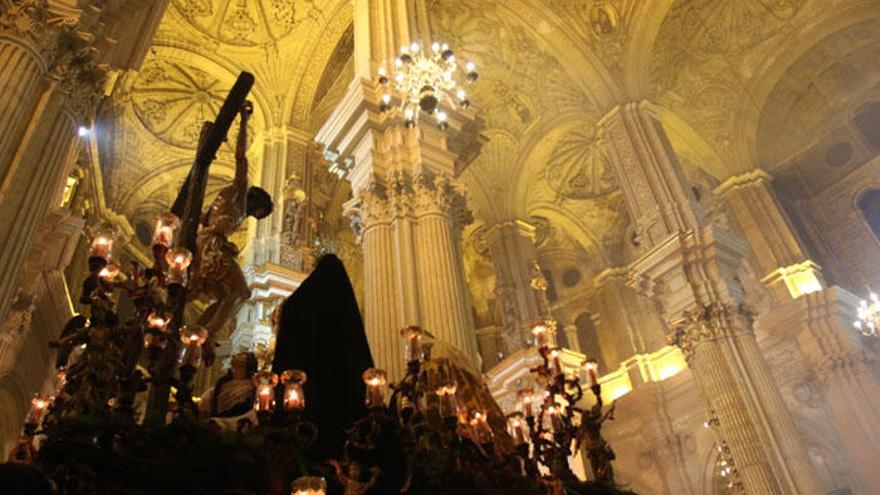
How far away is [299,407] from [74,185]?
10.9 m

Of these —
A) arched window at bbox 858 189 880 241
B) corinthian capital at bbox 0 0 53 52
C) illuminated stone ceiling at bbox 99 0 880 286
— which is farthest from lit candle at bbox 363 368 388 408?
arched window at bbox 858 189 880 241

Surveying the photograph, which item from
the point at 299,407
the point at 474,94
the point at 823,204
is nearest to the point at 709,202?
the point at 823,204

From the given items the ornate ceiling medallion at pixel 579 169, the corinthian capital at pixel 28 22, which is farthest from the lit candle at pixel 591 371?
the ornate ceiling medallion at pixel 579 169

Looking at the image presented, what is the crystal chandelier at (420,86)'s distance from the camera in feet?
24.8

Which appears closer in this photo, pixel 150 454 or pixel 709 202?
pixel 150 454

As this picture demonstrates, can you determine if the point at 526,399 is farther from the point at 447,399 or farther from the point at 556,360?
the point at 447,399

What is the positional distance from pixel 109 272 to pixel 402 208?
3.76m

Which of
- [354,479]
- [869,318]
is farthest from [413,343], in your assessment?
[869,318]

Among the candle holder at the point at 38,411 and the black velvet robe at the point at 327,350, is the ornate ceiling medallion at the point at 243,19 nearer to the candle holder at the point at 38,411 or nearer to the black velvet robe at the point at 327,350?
the candle holder at the point at 38,411

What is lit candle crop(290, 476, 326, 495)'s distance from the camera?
9.34 ft

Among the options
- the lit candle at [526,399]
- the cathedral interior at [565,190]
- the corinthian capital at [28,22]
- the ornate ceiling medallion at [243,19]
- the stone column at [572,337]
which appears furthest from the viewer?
the stone column at [572,337]

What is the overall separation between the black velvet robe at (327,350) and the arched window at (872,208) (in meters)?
15.1

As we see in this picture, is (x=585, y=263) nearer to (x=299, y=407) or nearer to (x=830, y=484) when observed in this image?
(x=830, y=484)

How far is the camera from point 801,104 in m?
16.0
